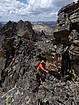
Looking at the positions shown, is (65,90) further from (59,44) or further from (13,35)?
(13,35)

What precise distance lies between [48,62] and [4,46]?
34.8 m

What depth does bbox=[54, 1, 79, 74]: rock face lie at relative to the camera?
37469 mm

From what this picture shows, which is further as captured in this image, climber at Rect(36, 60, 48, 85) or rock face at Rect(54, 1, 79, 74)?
climber at Rect(36, 60, 48, 85)

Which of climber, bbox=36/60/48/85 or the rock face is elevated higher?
the rock face

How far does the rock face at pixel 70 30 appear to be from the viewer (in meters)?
37.5

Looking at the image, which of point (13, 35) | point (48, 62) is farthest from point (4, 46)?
point (48, 62)

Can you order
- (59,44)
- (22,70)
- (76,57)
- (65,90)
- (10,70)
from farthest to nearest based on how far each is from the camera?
(10,70) → (22,70) → (59,44) → (76,57) → (65,90)

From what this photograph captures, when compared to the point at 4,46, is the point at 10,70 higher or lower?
lower

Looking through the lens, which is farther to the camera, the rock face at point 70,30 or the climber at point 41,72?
the climber at point 41,72

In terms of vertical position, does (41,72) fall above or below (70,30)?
below

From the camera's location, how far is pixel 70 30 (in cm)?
4019

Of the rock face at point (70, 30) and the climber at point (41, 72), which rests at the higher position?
the rock face at point (70, 30)

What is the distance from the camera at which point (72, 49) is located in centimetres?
3759

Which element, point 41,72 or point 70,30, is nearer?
point 70,30
